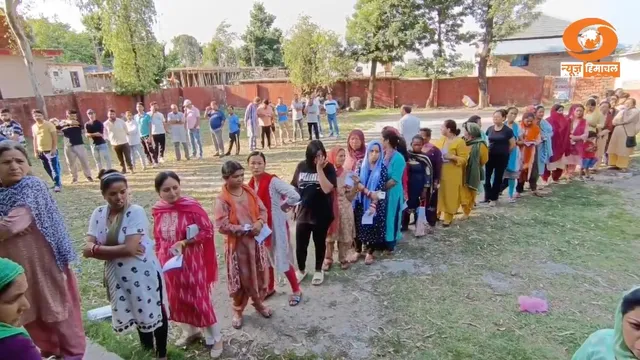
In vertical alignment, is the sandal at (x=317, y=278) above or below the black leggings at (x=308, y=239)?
below

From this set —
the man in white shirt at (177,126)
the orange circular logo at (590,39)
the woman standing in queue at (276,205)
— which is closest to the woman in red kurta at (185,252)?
the woman standing in queue at (276,205)

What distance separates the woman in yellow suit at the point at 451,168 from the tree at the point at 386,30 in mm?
18849

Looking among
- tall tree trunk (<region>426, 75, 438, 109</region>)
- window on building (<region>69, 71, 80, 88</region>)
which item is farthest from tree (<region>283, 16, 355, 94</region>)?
window on building (<region>69, 71, 80, 88</region>)

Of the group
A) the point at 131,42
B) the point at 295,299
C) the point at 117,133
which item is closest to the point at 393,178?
the point at 295,299

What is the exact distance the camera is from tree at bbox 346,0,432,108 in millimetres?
22734

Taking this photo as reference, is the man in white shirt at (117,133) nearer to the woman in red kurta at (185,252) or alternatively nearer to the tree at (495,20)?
the woman in red kurta at (185,252)

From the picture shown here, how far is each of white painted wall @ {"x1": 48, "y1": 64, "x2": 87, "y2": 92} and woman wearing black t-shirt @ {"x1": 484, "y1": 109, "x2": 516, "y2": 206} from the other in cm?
3141

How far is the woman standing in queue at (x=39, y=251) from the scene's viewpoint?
236cm

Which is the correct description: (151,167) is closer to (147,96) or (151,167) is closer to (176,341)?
(176,341)

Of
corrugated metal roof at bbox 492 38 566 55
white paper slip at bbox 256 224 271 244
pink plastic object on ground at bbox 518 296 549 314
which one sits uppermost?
corrugated metal roof at bbox 492 38 566 55

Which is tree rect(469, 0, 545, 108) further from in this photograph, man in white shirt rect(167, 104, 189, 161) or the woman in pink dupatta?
man in white shirt rect(167, 104, 189, 161)

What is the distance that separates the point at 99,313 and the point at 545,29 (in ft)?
119

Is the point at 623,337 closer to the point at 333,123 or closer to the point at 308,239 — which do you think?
the point at 308,239

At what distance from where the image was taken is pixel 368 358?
10.3 feet
